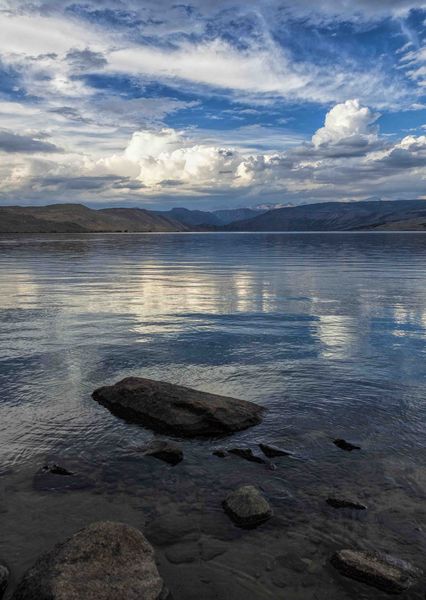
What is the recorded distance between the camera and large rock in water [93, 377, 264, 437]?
13672 millimetres

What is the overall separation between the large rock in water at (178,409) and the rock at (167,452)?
115cm

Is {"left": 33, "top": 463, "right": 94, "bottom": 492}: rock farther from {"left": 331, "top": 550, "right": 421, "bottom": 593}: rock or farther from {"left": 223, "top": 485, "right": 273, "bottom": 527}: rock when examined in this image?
{"left": 331, "top": 550, "right": 421, "bottom": 593}: rock

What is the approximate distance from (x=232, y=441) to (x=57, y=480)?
4522 millimetres

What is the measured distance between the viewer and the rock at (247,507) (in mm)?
9570

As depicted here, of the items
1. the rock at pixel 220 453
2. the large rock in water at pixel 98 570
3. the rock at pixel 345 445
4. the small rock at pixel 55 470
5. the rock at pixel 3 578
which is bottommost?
the rock at pixel 345 445

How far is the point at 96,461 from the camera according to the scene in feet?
39.1

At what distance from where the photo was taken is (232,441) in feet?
43.3

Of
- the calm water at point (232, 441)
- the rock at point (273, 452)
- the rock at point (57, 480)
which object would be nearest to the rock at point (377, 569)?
the calm water at point (232, 441)

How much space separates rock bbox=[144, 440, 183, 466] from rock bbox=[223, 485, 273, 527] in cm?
228

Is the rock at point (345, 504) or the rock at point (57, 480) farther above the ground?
the rock at point (57, 480)

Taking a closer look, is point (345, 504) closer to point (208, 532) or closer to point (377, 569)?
point (377, 569)

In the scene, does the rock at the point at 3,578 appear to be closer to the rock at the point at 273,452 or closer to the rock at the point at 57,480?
the rock at the point at 57,480

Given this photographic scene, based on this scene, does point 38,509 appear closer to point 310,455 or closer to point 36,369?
point 310,455

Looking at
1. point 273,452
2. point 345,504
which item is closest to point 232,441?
point 273,452
